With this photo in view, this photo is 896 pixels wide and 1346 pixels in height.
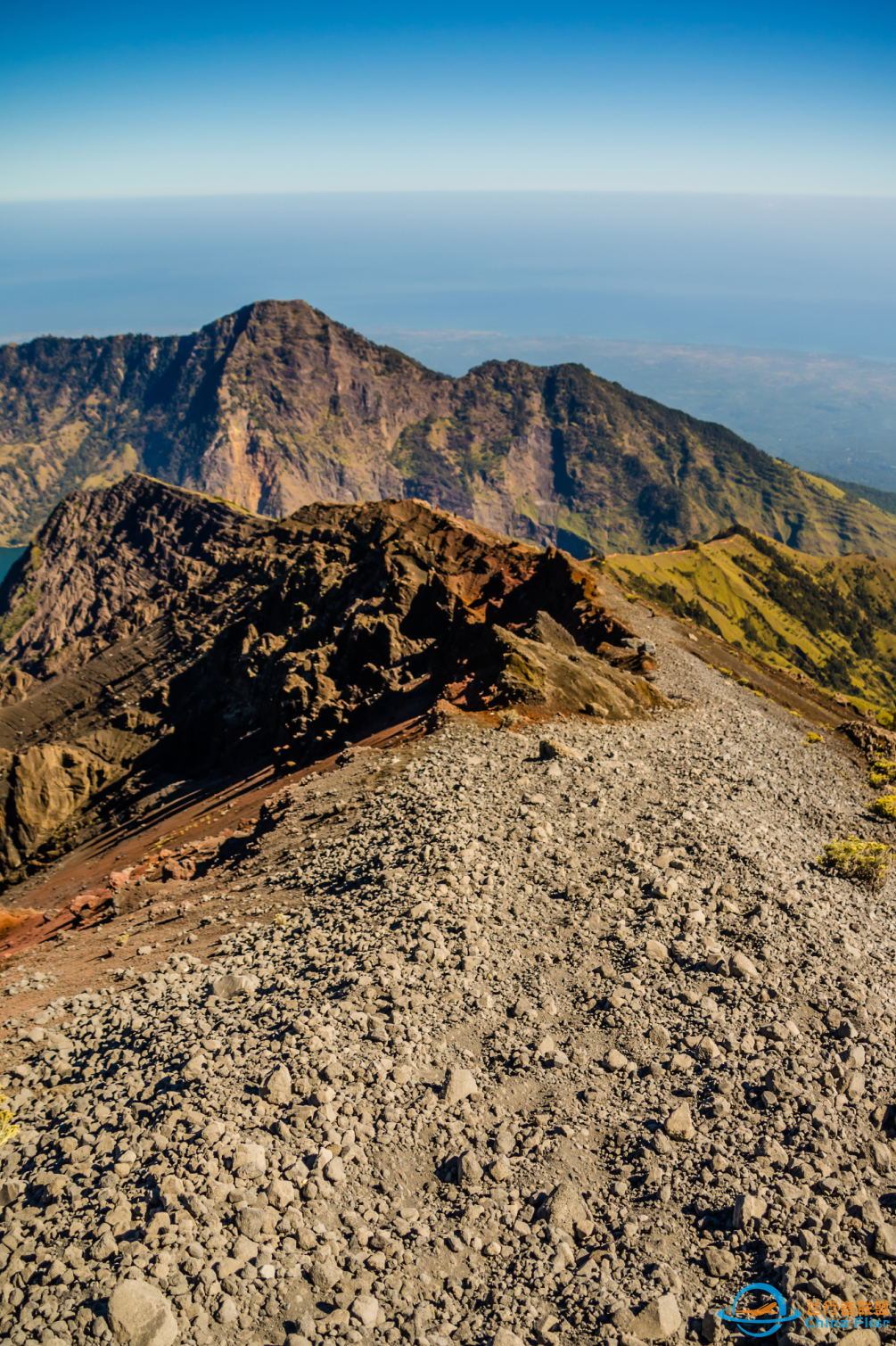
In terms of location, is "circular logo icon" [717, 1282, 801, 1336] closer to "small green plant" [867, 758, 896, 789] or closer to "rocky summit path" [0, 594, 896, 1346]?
"rocky summit path" [0, 594, 896, 1346]

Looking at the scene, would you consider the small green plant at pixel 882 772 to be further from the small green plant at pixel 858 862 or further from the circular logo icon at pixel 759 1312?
the circular logo icon at pixel 759 1312

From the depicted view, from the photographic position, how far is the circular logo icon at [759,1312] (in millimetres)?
9219

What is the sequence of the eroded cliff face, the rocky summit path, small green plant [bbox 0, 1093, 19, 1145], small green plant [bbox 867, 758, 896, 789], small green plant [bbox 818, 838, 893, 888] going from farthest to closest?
the eroded cliff face → small green plant [bbox 867, 758, 896, 789] → small green plant [bbox 818, 838, 893, 888] → small green plant [bbox 0, 1093, 19, 1145] → the rocky summit path

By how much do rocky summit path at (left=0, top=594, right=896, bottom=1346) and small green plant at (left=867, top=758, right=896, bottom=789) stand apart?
52.7 ft

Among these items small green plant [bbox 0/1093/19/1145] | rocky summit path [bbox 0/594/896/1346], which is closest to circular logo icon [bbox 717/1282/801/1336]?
rocky summit path [bbox 0/594/896/1346]

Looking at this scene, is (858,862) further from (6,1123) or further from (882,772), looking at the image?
(6,1123)

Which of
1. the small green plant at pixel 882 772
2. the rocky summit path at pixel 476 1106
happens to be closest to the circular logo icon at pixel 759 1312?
the rocky summit path at pixel 476 1106

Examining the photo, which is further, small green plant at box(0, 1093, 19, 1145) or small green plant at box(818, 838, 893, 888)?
small green plant at box(818, 838, 893, 888)

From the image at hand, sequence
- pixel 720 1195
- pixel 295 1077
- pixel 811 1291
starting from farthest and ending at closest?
pixel 295 1077, pixel 720 1195, pixel 811 1291

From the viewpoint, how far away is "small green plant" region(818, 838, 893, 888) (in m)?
21.5

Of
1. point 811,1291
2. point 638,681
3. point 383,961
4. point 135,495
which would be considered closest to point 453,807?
point 383,961

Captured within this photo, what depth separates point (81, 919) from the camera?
2891 centimetres

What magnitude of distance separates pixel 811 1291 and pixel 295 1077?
845 centimetres

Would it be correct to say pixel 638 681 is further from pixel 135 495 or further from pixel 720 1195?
pixel 135 495
